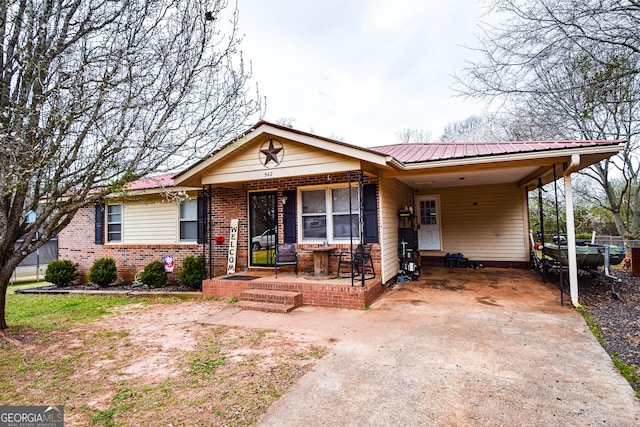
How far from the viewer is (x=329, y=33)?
34.0 feet

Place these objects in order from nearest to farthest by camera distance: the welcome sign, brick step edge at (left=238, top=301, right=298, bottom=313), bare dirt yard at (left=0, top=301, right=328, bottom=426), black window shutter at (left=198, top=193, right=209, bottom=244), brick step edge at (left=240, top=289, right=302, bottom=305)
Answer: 1. bare dirt yard at (left=0, top=301, right=328, bottom=426)
2. brick step edge at (left=238, top=301, right=298, bottom=313)
3. brick step edge at (left=240, top=289, right=302, bottom=305)
4. the welcome sign
5. black window shutter at (left=198, top=193, right=209, bottom=244)

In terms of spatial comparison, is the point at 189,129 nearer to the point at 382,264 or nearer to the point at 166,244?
the point at 382,264

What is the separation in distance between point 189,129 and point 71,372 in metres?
A: 3.37

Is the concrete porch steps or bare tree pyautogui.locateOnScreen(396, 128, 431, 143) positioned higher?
bare tree pyautogui.locateOnScreen(396, 128, 431, 143)

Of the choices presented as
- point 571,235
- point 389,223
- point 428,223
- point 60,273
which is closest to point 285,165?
point 389,223

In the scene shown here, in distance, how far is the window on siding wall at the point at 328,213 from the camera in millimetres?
7129

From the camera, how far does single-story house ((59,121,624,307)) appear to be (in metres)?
6.04

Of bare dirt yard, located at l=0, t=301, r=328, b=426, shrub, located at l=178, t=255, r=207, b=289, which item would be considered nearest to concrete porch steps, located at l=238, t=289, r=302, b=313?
bare dirt yard, located at l=0, t=301, r=328, b=426

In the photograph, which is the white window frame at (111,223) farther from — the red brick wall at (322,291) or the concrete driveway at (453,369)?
the concrete driveway at (453,369)

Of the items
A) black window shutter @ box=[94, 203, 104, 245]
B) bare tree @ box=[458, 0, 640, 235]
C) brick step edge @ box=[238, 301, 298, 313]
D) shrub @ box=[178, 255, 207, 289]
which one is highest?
bare tree @ box=[458, 0, 640, 235]

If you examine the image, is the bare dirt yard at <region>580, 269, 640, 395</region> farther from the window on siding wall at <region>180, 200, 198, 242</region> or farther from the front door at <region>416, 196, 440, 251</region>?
the window on siding wall at <region>180, 200, 198, 242</region>

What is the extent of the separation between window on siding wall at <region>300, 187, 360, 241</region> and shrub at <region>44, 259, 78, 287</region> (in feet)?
23.7

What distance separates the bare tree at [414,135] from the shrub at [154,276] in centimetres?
2301

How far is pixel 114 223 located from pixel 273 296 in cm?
682
